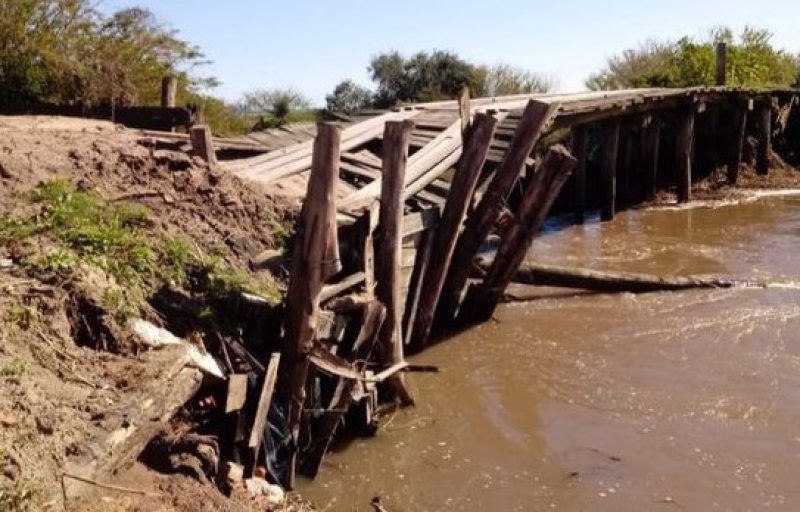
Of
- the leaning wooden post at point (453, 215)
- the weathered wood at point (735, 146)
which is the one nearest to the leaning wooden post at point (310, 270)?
the leaning wooden post at point (453, 215)

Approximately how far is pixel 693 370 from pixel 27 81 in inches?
431

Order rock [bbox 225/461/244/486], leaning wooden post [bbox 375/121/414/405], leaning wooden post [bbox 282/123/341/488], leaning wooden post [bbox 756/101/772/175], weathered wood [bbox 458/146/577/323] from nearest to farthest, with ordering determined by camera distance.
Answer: rock [bbox 225/461/244/486] → leaning wooden post [bbox 282/123/341/488] → leaning wooden post [bbox 375/121/414/405] → weathered wood [bbox 458/146/577/323] → leaning wooden post [bbox 756/101/772/175]

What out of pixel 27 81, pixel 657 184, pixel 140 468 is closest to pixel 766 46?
pixel 657 184

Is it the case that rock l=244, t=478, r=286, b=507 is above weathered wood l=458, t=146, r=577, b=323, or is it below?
below

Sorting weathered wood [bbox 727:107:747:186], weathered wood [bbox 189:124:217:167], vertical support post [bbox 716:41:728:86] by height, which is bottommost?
weathered wood [bbox 189:124:217:167]

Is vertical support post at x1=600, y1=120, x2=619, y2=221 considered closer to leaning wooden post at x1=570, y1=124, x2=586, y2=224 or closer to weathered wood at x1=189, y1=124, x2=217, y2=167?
leaning wooden post at x1=570, y1=124, x2=586, y2=224

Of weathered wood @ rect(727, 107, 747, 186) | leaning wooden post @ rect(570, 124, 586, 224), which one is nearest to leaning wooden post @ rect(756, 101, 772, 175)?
weathered wood @ rect(727, 107, 747, 186)

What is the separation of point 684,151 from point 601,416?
11721 mm

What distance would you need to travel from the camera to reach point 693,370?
25.2 feet

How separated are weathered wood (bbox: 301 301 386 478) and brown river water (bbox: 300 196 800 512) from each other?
146mm

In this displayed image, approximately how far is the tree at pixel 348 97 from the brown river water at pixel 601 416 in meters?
20.0

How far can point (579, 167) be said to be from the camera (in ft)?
51.2

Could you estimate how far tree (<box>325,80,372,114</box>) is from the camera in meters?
29.0

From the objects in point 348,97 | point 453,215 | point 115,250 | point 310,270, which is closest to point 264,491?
point 310,270
